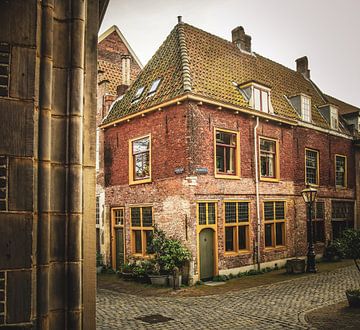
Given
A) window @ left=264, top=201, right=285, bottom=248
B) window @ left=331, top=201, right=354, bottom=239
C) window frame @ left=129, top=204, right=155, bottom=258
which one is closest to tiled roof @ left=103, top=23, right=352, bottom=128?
window frame @ left=129, top=204, right=155, bottom=258

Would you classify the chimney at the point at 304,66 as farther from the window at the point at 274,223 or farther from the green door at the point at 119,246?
the green door at the point at 119,246

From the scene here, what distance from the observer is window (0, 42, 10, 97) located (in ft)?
12.2

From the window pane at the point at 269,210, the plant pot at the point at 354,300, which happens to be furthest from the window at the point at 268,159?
the plant pot at the point at 354,300

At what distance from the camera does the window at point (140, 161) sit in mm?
16391

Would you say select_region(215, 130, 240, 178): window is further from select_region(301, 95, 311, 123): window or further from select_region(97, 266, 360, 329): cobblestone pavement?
select_region(301, 95, 311, 123): window

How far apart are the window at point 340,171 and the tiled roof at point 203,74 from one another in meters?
2.45

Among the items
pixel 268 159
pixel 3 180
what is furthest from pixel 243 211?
pixel 3 180

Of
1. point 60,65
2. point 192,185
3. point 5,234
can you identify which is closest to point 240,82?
point 192,185

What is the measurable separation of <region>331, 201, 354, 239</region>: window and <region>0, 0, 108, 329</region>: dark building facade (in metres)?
20.1

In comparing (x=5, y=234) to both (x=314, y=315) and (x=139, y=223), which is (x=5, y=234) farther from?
(x=139, y=223)

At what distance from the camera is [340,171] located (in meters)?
22.8

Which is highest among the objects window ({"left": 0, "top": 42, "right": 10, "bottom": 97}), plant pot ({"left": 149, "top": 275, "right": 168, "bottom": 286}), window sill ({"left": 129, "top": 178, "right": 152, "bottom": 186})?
window ({"left": 0, "top": 42, "right": 10, "bottom": 97})

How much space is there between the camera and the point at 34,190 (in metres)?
3.77

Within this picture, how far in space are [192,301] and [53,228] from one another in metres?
7.99
